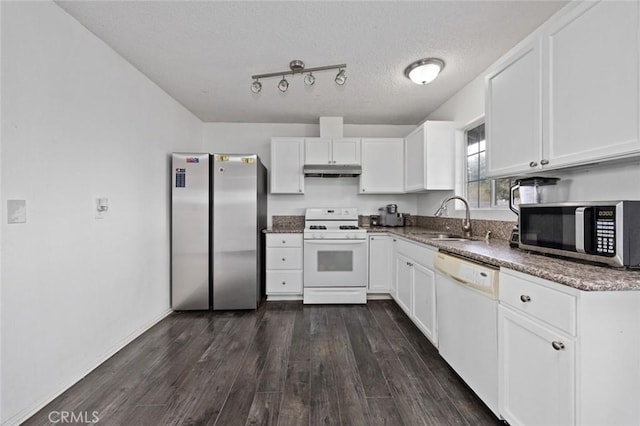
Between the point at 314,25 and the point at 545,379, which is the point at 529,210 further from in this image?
the point at 314,25

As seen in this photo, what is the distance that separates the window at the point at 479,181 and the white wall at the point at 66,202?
3136mm

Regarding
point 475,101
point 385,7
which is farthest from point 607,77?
point 475,101

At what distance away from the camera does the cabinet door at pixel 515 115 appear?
4.89 feet

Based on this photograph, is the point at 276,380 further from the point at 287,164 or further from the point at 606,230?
the point at 287,164

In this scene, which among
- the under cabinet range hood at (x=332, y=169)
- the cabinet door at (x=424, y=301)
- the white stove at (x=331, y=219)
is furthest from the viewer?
the white stove at (x=331, y=219)

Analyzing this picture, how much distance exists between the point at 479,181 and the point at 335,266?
181 cm

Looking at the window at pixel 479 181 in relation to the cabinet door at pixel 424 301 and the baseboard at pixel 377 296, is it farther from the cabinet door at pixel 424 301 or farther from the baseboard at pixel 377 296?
the baseboard at pixel 377 296

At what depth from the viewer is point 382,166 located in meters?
3.69

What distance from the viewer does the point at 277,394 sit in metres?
1.64

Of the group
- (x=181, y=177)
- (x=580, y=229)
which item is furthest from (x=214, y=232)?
(x=580, y=229)

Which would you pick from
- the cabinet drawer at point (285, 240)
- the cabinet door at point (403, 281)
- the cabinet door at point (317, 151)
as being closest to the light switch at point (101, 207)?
the cabinet drawer at point (285, 240)

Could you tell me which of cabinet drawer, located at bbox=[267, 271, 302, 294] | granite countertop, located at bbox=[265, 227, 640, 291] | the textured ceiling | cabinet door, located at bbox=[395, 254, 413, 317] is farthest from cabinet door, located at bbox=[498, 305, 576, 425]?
cabinet drawer, located at bbox=[267, 271, 302, 294]

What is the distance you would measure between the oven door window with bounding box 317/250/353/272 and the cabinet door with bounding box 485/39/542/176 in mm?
1793

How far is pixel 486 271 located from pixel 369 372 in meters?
1.06
